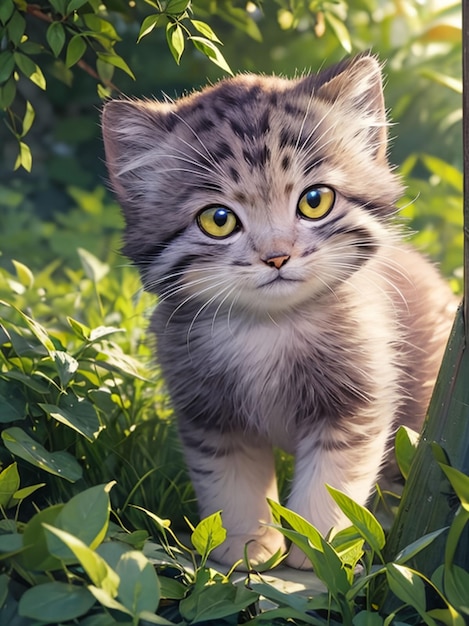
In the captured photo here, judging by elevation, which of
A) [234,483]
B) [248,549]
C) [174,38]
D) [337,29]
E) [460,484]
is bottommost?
[248,549]

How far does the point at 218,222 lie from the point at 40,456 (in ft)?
1.73

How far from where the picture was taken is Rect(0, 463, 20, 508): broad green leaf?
1.50 metres

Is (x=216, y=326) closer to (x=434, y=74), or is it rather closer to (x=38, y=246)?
(x=38, y=246)

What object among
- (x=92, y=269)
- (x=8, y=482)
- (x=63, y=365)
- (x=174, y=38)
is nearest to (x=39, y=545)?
(x=8, y=482)

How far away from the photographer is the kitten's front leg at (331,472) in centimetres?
177

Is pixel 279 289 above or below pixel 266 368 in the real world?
above

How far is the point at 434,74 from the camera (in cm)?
365

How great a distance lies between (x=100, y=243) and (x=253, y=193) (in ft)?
6.27

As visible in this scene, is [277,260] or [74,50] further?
[74,50]

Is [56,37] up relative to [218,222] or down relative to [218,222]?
up

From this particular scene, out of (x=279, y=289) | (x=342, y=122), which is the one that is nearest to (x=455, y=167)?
(x=342, y=122)

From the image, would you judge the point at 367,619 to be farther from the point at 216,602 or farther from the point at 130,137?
the point at 130,137

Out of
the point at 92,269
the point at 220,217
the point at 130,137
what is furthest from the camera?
the point at 92,269

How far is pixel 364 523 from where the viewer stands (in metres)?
1.45
